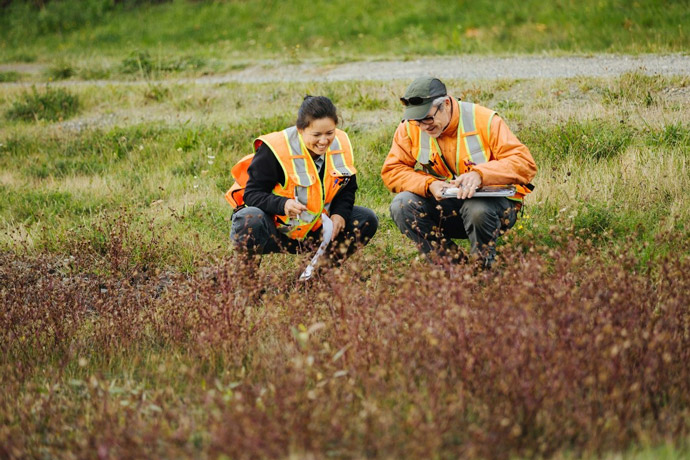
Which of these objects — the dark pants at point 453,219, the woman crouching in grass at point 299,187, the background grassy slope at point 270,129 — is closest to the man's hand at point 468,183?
the dark pants at point 453,219

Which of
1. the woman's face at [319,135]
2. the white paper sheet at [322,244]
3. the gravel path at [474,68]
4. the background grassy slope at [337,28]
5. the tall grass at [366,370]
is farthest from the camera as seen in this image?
the background grassy slope at [337,28]

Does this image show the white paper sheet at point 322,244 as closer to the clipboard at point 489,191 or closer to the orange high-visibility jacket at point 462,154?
the orange high-visibility jacket at point 462,154

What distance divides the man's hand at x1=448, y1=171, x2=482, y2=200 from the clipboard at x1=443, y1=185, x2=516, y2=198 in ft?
0.17

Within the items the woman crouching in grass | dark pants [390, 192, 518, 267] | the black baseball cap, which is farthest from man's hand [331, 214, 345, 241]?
the black baseball cap

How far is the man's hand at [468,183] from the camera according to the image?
4484 millimetres

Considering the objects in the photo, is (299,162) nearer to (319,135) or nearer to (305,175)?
(305,175)

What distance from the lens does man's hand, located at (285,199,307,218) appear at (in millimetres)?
4547

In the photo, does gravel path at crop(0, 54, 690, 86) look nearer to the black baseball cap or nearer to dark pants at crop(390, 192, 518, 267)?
dark pants at crop(390, 192, 518, 267)

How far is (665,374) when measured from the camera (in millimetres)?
3018

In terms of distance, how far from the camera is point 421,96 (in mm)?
4535

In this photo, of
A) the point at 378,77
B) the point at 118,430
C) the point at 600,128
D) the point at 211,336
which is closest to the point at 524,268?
the point at 211,336

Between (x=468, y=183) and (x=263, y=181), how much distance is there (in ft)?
4.53

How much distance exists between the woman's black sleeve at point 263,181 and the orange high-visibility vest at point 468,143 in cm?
103

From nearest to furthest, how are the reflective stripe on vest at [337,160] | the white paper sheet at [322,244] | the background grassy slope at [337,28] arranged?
the white paper sheet at [322,244] < the reflective stripe on vest at [337,160] < the background grassy slope at [337,28]
